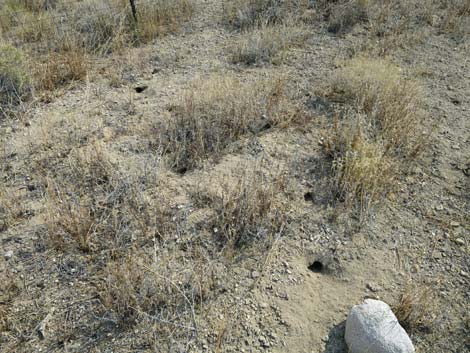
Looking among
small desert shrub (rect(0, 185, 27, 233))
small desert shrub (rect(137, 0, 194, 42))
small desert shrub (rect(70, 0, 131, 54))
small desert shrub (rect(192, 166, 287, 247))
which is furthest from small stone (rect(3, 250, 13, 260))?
small desert shrub (rect(137, 0, 194, 42))

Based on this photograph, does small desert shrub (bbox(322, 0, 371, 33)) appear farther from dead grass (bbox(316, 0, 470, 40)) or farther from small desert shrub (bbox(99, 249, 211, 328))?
small desert shrub (bbox(99, 249, 211, 328))

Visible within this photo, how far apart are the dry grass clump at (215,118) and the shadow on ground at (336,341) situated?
6.16ft

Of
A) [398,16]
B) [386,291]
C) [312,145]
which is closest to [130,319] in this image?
[386,291]

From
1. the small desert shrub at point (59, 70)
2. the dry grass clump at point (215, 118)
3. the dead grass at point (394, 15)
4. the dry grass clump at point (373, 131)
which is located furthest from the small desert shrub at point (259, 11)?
the small desert shrub at point (59, 70)


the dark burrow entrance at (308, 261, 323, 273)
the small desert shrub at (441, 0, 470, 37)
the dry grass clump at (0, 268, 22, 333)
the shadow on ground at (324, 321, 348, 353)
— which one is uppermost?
the small desert shrub at (441, 0, 470, 37)

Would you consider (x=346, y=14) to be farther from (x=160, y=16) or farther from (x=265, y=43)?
(x=160, y=16)

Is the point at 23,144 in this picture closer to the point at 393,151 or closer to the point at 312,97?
the point at 312,97

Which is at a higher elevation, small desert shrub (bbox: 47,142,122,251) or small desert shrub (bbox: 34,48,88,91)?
small desert shrub (bbox: 34,48,88,91)

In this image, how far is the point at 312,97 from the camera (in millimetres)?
4785

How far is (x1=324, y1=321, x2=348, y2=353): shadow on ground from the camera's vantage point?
2.69m

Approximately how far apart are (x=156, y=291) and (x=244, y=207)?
0.94 m

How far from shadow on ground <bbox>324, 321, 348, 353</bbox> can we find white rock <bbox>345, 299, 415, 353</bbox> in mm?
67

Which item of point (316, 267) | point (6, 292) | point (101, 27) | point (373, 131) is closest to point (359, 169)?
point (373, 131)

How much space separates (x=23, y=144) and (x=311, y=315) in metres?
3.18
